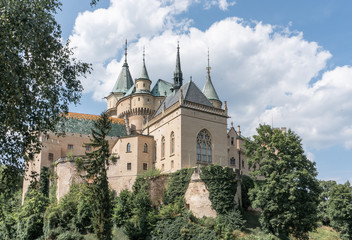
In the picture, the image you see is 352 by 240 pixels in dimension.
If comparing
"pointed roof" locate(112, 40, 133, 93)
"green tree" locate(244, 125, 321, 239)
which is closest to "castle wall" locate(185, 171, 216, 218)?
"green tree" locate(244, 125, 321, 239)

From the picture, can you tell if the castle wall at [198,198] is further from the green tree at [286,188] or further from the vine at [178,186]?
the green tree at [286,188]

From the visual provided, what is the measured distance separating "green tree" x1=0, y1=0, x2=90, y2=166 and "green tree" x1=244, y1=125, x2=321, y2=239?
76.6ft

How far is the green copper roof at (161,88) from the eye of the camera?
6500 centimetres

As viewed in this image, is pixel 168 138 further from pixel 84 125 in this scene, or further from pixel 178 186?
pixel 84 125

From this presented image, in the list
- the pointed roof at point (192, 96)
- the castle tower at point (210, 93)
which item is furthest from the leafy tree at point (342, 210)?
the castle tower at point (210, 93)

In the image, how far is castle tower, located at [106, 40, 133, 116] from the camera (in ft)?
245

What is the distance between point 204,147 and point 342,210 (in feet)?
62.2

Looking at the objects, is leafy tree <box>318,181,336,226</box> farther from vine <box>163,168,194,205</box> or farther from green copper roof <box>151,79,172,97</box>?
green copper roof <box>151,79,172,97</box>

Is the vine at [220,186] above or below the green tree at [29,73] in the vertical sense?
below

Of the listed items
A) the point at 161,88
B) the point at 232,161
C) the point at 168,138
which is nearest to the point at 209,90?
the point at 161,88

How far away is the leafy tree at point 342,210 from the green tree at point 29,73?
4019 centimetres

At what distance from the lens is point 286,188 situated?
36562mm

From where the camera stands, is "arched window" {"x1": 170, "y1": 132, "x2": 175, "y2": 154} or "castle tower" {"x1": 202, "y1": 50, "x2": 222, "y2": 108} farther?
"castle tower" {"x1": 202, "y1": 50, "x2": 222, "y2": 108}

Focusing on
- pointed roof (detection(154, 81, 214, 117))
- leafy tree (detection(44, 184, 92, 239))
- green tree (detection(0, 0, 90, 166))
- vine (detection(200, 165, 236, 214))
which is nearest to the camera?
green tree (detection(0, 0, 90, 166))
